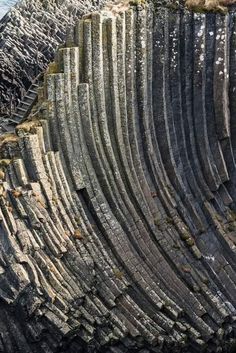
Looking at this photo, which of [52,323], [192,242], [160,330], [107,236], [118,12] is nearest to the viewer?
[52,323]

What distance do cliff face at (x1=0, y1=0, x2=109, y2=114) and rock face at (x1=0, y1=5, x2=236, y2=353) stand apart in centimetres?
955

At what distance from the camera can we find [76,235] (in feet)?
A: 52.5

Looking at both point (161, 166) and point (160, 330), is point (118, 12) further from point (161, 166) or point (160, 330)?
point (160, 330)

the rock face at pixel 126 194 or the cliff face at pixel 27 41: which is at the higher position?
the cliff face at pixel 27 41

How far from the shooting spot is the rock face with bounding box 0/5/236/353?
14945 mm

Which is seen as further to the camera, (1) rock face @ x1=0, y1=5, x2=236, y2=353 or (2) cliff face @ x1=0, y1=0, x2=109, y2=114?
(2) cliff face @ x1=0, y1=0, x2=109, y2=114

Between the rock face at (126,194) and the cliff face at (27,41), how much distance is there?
31.3 ft

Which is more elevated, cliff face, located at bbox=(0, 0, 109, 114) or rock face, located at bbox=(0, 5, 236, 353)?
cliff face, located at bbox=(0, 0, 109, 114)

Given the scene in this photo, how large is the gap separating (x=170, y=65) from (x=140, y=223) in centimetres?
498

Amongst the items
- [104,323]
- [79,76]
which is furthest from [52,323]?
[79,76]

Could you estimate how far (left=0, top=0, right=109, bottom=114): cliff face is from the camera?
2784cm

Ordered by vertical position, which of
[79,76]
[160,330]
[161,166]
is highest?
[79,76]

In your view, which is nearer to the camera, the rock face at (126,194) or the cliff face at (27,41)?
the rock face at (126,194)

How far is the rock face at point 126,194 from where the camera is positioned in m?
14.9
